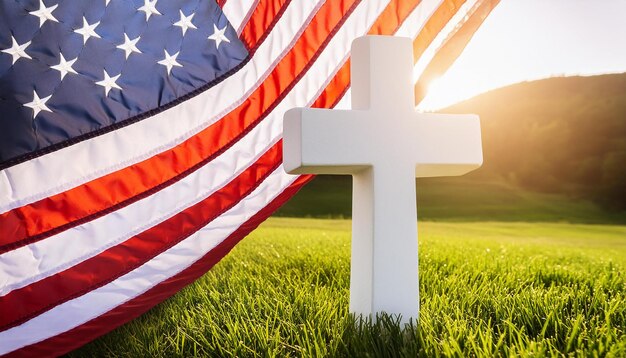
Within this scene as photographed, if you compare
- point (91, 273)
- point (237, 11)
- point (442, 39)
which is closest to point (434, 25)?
point (442, 39)

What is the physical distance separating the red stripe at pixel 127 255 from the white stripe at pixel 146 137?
0.26 meters

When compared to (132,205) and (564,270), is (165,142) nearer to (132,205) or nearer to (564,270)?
(132,205)

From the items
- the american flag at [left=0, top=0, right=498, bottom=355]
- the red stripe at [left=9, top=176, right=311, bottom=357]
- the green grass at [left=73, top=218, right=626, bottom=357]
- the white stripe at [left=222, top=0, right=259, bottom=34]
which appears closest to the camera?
the green grass at [left=73, top=218, right=626, bottom=357]

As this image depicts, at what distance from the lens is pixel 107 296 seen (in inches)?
82.8

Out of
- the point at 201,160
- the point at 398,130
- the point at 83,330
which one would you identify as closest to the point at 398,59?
the point at 398,130

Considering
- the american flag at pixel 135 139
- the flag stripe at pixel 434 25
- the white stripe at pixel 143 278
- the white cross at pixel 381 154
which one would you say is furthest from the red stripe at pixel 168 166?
the white cross at pixel 381 154

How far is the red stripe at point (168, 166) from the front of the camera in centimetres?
197

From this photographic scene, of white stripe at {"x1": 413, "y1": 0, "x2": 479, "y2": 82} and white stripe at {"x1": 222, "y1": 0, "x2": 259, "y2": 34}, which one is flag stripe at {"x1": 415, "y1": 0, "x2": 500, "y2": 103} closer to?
white stripe at {"x1": 413, "y1": 0, "x2": 479, "y2": 82}

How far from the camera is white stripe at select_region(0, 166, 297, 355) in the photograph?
203 centimetres

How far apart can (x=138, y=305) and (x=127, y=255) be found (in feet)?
0.67

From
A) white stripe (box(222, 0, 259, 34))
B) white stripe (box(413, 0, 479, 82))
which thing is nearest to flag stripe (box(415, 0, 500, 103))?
white stripe (box(413, 0, 479, 82))

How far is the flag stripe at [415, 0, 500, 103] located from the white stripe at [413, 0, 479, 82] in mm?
13

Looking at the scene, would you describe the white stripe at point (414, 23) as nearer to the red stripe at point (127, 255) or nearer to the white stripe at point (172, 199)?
the white stripe at point (172, 199)

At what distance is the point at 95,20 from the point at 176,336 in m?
1.15
